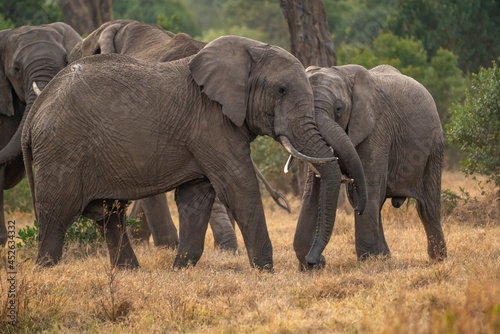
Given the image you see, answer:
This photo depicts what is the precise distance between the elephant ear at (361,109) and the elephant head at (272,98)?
52 cm

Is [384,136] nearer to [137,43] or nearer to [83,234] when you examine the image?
[137,43]

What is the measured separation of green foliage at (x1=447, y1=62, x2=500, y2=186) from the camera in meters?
10.3

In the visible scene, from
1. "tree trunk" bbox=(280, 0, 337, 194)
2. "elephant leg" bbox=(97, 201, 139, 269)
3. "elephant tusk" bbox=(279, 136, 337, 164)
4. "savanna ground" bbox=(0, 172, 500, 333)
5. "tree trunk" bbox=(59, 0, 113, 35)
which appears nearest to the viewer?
"savanna ground" bbox=(0, 172, 500, 333)

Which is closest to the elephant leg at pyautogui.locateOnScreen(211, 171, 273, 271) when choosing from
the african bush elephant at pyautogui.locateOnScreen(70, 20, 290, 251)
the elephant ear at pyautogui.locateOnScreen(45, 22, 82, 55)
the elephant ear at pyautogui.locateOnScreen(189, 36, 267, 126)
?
the elephant ear at pyautogui.locateOnScreen(189, 36, 267, 126)

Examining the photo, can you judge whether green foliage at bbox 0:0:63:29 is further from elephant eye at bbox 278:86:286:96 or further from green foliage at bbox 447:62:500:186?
elephant eye at bbox 278:86:286:96

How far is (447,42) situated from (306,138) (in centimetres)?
1651

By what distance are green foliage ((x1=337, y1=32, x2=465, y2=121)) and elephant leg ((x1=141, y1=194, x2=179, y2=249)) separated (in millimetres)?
8699

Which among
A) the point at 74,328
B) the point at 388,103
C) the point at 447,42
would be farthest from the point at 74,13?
the point at 74,328

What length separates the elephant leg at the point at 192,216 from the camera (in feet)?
23.3

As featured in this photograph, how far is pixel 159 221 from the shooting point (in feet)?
29.2

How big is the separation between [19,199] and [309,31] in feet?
18.0

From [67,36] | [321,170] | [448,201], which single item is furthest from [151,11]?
[321,170]

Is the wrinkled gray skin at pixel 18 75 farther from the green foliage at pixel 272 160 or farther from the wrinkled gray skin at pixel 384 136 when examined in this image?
the green foliage at pixel 272 160

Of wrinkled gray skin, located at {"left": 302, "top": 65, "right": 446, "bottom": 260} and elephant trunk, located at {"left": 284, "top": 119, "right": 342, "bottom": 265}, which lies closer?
elephant trunk, located at {"left": 284, "top": 119, "right": 342, "bottom": 265}
